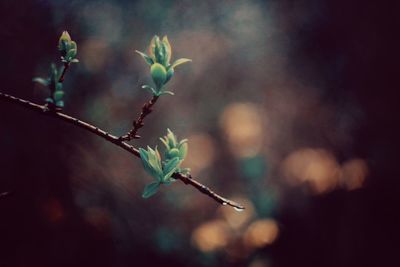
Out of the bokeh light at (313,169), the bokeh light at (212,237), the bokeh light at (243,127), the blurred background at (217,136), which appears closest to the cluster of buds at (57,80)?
the blurred background at (217,136)

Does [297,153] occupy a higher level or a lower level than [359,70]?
lower

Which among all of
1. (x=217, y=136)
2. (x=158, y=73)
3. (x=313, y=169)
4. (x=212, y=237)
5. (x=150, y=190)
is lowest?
(x=150, y=190)

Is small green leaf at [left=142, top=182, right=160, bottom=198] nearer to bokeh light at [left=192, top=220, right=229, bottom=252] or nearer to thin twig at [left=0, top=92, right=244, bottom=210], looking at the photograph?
thin twig at [left=0, top=92, right=244, bottom=210]

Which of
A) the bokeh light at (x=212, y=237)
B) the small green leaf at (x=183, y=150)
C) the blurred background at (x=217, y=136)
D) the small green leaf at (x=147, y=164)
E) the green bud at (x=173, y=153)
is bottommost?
the small green leaf at (x=147, y=164)

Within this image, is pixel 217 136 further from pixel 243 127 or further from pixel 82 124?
pixel 82 124

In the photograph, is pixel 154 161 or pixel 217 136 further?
pixel 217 136

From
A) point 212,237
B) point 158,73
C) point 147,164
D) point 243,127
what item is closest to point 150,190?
point 147,164

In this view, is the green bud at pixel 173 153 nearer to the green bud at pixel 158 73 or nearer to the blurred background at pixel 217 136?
the green bud at pixel 158 73

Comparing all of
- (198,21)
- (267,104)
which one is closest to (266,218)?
(267,104)

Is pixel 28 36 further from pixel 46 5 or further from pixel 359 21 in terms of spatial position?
pixel 359 21
